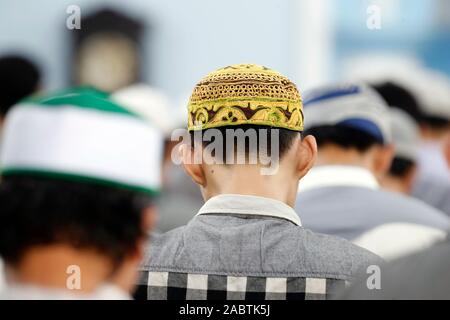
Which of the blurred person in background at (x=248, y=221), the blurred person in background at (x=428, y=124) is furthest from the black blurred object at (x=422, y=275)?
the blurred person in background at (x=428, y=124)

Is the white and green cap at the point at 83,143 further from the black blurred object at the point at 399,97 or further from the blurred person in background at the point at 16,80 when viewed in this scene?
the black blurred object at the point at 399,97

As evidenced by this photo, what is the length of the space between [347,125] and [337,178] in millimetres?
201

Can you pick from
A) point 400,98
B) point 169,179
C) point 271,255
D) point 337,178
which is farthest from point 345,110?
point 400,98

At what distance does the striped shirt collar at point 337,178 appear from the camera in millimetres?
3053

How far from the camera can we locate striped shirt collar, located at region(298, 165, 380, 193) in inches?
120

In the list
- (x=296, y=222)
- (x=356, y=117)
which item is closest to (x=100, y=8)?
(x=356, y=117)

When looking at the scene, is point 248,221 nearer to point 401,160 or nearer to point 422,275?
point 422,275

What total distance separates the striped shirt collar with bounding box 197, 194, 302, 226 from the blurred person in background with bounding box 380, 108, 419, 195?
5.15 ft

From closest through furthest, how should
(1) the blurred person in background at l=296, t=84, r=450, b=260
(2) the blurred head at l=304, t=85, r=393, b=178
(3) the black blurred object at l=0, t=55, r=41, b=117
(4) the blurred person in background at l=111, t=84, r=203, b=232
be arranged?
(1) the blurred person in background at l=296, t=84, r=450, b=260 → (2) the blurred head at l=304, t=85, r=393, b=178 → (4) the blurred person in background at l=111, t=84, r=203, b=232 → (3) the black blurred object at l=0, t=55, r=41, b=117

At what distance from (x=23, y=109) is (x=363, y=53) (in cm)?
911

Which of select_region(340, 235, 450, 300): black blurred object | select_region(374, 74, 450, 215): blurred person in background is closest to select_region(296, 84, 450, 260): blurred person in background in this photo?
select_region(340, 235, 450, 300): black blurred object

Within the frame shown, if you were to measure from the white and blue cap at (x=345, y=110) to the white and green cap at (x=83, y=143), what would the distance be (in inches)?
47.8

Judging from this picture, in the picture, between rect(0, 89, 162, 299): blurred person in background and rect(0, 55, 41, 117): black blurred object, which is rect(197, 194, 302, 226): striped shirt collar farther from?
rect(0, 55, 41, 117): black blurred object

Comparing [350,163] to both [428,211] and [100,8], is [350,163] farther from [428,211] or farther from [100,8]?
[100,8]
